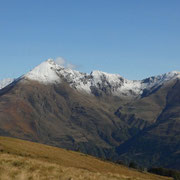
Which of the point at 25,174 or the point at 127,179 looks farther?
the point at 127,179

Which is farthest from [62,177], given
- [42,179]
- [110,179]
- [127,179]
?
[127,179]

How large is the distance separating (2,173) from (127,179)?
11510 millimetres

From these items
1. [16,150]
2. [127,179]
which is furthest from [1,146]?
[127,179]

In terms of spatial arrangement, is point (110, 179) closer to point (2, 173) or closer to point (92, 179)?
point (92, 179)

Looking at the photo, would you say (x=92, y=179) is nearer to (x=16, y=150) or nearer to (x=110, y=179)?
(x=110, y=179)

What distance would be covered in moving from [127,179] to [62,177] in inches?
283

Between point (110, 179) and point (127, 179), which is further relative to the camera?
point (127, 179)

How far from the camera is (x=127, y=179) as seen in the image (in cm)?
3300

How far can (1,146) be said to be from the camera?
2916 inches

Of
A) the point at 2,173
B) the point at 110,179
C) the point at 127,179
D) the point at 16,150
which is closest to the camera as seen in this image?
Result: the point at 2,173

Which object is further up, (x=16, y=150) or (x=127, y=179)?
(x=16, y=150)

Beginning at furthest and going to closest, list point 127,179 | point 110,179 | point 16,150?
point 16,150 → point 127,179 → point 110,179

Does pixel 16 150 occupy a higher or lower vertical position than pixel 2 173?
higher

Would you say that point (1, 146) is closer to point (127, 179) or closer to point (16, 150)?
point (16, 150)
